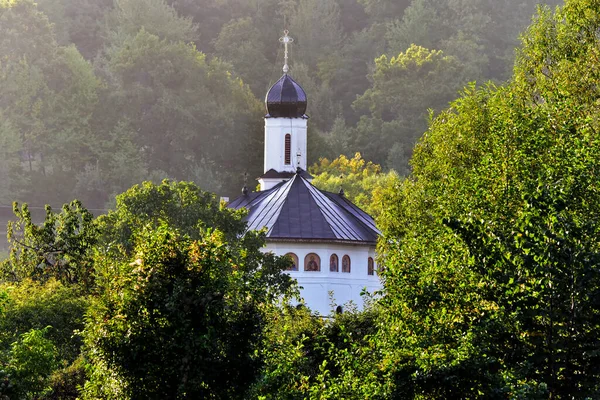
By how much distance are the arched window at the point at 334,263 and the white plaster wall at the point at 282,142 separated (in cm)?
1464

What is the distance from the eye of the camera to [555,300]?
22938 millimetres

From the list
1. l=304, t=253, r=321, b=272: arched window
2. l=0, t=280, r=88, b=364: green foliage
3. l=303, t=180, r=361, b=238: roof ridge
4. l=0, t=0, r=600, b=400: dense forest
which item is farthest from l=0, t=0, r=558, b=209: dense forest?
l=0, t=280, r=88, b=364: green foliage

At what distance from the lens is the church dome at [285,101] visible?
291 ft

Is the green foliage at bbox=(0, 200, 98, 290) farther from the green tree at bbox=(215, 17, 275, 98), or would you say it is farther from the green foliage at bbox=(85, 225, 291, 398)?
the green tree at bbox=(215, 17, 275, 98)

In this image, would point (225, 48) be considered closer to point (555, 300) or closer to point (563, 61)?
point (563, 61)

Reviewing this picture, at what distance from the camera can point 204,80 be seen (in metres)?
112

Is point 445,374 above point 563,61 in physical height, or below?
below

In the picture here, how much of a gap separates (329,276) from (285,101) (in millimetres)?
18466

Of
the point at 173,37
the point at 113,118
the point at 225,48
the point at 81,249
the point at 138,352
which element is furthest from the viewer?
the point at 225,48

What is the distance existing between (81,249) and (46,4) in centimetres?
8096

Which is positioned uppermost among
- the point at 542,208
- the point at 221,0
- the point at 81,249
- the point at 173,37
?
the point at 221,0

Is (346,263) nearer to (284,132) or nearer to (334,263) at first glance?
(334,263)

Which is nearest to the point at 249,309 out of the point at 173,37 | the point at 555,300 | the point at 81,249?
the point at 555,300

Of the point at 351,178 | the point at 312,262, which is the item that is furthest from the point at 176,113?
the point at 312,262
